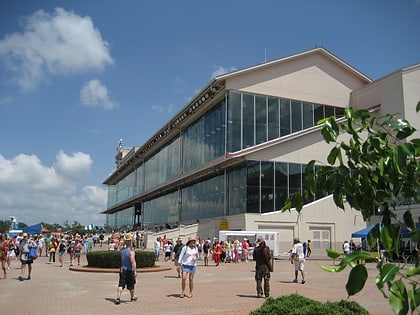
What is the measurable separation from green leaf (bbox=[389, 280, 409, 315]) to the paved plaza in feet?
18.6

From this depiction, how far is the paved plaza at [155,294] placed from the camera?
11.1m

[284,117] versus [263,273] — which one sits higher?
[284,117]

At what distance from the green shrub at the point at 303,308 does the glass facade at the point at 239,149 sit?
28.4 meters

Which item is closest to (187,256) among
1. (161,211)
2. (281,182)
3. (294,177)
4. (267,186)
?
(267,186)

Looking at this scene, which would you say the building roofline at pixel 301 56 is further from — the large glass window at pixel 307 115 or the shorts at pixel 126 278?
the shorts at pixel 126 278

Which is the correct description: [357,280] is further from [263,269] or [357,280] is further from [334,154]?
[263,269]

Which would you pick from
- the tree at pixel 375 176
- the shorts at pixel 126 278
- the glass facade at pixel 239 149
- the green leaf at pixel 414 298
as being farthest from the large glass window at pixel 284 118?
the green leaf at pixel 414 298

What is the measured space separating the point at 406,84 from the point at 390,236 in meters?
41.1

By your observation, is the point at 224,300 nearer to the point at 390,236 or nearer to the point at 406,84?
the point at 390,236

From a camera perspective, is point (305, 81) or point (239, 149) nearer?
point (239, 149)

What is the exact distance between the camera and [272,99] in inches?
1662

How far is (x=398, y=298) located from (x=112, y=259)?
20278mm

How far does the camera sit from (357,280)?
2596mm

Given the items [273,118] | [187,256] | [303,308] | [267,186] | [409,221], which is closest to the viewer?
[409,221]
